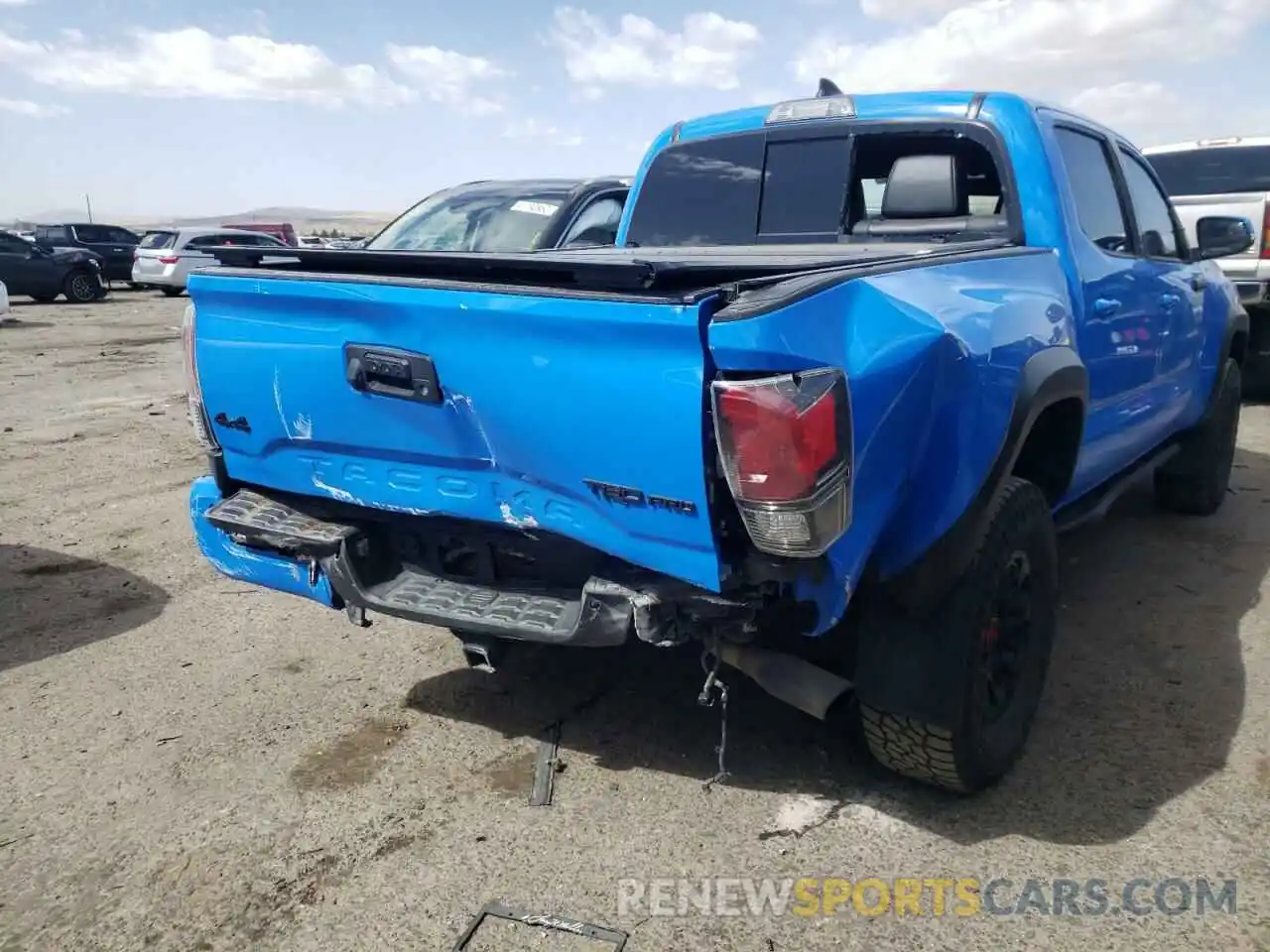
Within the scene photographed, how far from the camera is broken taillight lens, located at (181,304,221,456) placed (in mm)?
2941

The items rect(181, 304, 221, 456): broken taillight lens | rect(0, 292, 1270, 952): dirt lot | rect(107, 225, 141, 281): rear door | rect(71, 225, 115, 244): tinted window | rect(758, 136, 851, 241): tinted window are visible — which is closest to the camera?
rect(0, 292, 1270, 952): dirt lot

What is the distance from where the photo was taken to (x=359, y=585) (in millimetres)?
2811

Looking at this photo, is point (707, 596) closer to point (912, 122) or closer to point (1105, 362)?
point (1105, 362)

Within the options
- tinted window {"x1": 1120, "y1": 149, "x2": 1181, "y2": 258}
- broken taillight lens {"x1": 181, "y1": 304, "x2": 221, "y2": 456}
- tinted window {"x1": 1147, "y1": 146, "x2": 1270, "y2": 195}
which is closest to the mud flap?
broken taillight lens {"x1": 181, "y1": 304, "x2": 221, "y2": 456}

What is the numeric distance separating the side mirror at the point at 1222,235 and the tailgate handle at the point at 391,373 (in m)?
3.83

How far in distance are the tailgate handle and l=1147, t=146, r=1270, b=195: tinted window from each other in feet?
27.7

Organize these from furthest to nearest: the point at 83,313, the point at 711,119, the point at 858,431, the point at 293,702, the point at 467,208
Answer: the point at 83,313
the point at 467,208
the point at 711,119
the point at 293,702
the point at 858,431

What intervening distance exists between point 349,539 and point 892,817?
163 centimetres

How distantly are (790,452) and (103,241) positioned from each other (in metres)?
27.6

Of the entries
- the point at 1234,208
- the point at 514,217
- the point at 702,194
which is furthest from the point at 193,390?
the point at 1234,208

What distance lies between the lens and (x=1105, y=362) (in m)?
3.52

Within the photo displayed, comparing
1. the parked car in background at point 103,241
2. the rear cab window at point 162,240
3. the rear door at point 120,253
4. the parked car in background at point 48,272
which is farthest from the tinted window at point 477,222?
the rear door at point 120,253

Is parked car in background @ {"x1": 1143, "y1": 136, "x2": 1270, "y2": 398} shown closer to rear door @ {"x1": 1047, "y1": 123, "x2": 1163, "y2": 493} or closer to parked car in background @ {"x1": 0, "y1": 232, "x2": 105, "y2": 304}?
rear door @ {"x1": 1047, "y1": 123, "x2": 1163, "y2": 493}

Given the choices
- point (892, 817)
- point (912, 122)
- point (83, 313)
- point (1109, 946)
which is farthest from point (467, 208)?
point (83, 313)
